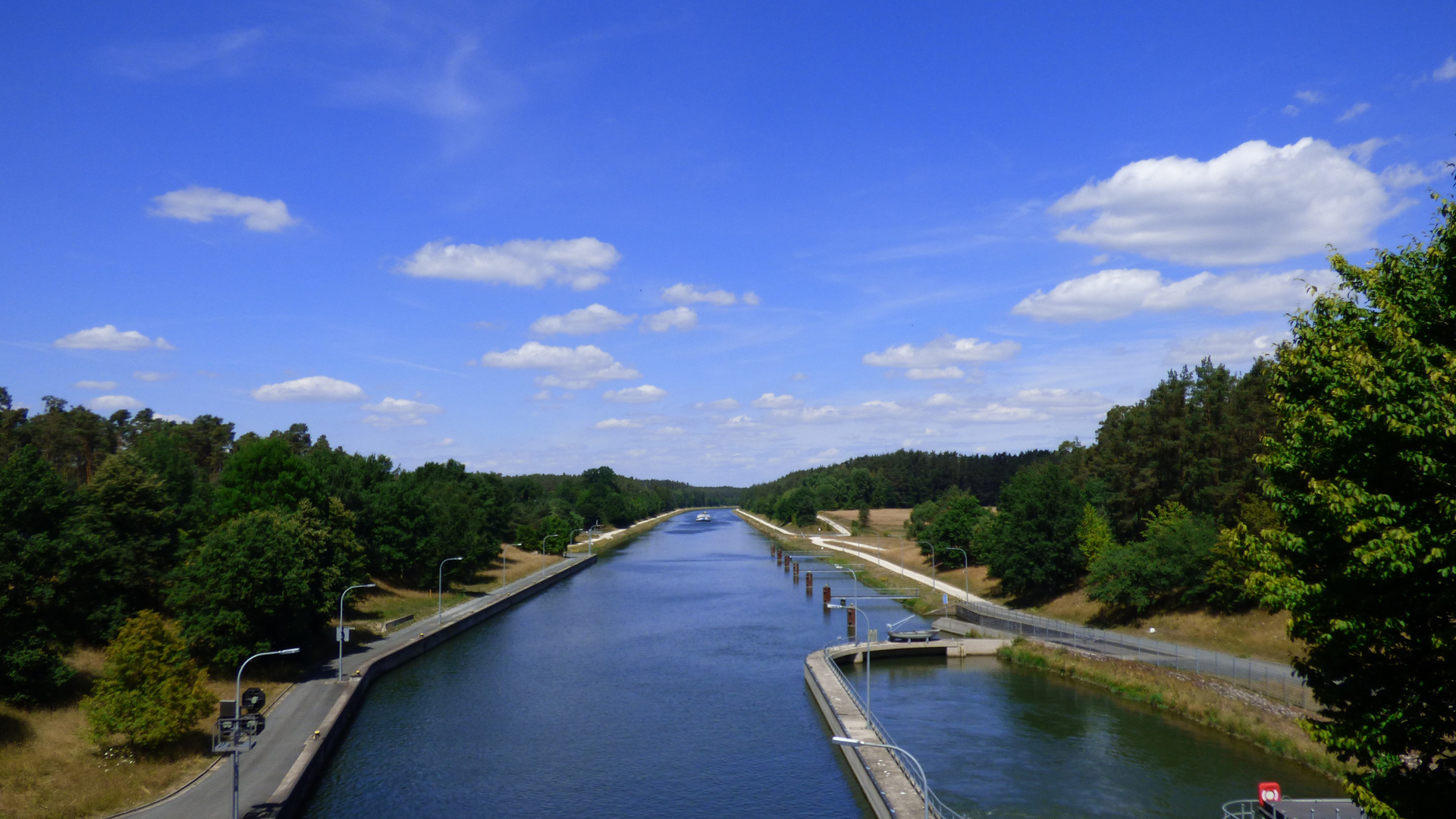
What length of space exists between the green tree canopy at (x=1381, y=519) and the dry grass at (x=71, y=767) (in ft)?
114

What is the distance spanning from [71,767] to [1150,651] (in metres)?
52.7

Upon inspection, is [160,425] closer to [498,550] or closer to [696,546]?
[498,550]

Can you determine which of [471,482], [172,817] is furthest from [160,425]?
[172,817]

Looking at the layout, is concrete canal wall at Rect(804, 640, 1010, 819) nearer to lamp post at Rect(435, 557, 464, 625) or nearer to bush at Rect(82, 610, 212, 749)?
bush at Rect(82, 610, 212, 749)

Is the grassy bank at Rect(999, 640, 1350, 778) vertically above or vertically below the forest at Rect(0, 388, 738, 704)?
below

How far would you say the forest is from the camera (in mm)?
38188

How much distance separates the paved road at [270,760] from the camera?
2891cm

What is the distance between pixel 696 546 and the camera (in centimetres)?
17612

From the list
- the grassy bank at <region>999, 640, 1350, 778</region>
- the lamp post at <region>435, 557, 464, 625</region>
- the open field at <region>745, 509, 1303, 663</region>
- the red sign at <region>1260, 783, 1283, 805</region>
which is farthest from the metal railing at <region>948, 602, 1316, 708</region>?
the lamp post at <region>435, 557, 464, 625</region>

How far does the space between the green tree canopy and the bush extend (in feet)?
121

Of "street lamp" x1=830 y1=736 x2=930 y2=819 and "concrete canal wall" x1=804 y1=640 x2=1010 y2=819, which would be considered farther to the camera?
"concrete canal wall" x1=804 y1=640 x2=1010 y2=819

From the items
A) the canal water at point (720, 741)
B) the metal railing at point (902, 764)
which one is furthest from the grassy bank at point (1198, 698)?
the metal railing at point (902, 764)

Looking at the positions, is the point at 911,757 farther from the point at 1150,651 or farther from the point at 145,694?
the point at 1150,651

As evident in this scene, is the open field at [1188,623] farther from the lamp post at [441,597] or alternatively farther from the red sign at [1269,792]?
the lamp post at [441,597]
